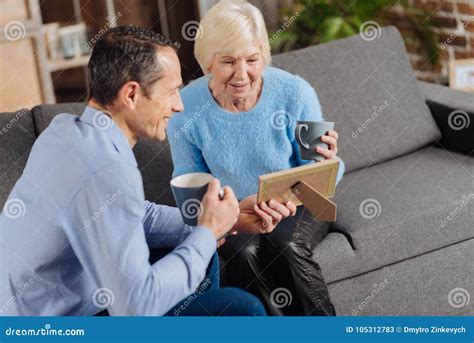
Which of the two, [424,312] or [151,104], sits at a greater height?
[151,104]

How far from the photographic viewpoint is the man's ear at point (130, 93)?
1.34 meters

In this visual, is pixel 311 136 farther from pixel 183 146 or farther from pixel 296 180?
pixel 183 146

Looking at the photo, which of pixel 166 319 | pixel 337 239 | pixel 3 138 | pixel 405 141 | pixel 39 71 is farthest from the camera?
pixel 39 71

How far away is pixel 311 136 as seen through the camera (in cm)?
163

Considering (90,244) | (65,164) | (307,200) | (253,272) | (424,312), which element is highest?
(65,164)

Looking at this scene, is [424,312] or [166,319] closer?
[166,319]

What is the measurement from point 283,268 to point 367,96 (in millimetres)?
665

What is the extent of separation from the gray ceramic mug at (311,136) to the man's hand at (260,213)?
0.12m

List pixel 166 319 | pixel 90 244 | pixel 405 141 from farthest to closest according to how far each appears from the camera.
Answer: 1. pixel 405 141
2. pixel 166 319
3. pixel 90 244

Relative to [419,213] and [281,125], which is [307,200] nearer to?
[281,125]

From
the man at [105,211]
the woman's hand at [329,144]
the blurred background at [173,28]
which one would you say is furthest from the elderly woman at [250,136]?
the blurred background at [173,28]

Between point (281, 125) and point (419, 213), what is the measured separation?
49 cm

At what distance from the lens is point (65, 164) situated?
4.32 ft

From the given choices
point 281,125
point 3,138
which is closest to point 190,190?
point 281,125
